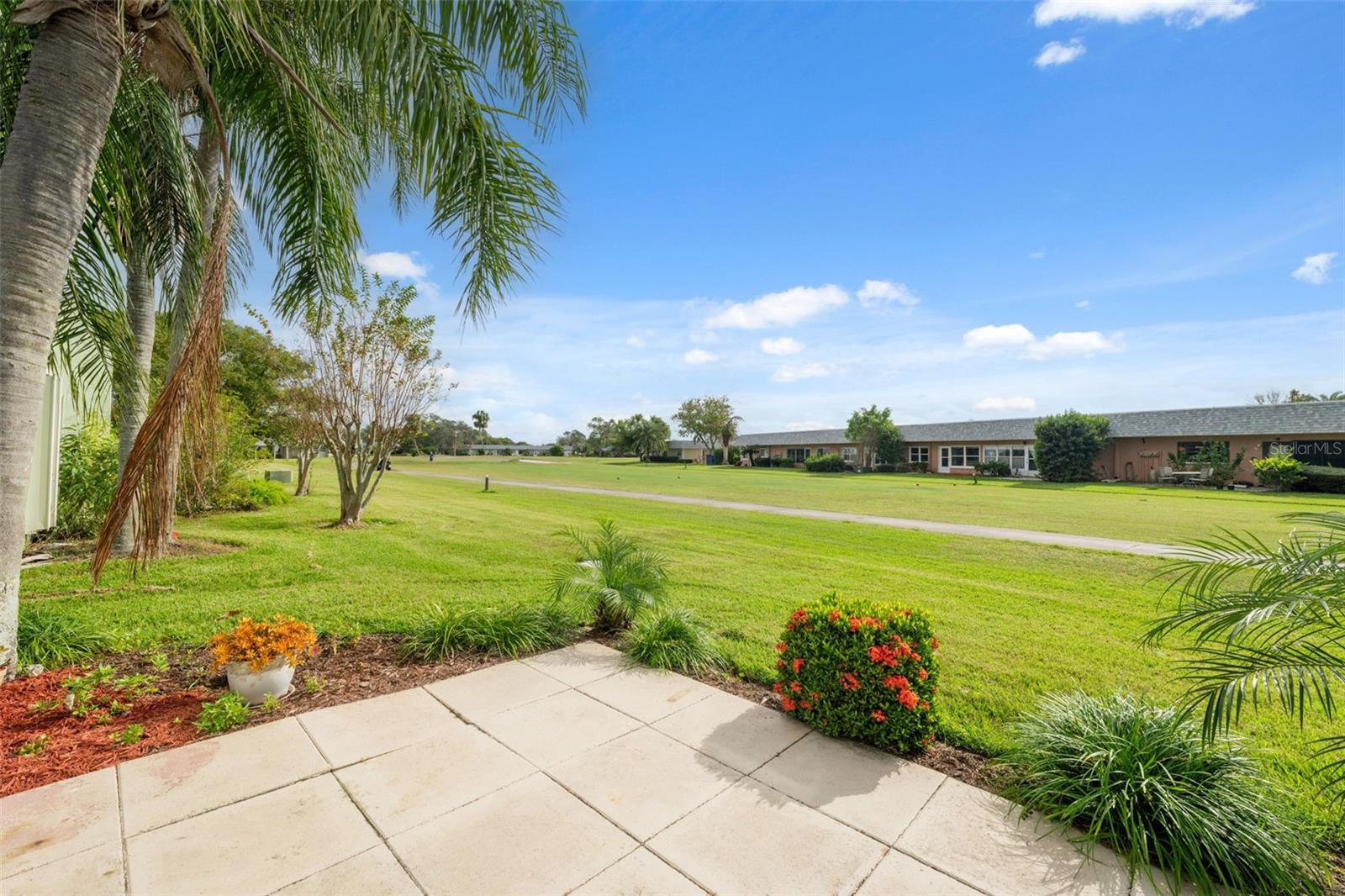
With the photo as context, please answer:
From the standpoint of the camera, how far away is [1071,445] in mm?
32062

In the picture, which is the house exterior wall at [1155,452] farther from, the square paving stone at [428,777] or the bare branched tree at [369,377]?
the square paving stone at [428,777]

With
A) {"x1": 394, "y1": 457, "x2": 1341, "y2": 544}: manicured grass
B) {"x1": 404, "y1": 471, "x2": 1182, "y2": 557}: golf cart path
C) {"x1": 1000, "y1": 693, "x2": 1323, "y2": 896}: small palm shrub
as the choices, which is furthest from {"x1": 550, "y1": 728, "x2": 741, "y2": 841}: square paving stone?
{"x1": 394, "y1": 457, "x2": 1341, "y2": 544}: manicured grass

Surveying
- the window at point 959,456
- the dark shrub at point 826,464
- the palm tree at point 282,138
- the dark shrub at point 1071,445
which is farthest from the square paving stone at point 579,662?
the dark shrub at point 826,464

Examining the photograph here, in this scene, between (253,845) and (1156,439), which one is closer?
(253,845)

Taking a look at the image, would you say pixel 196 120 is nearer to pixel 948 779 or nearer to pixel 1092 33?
pixel 948 779

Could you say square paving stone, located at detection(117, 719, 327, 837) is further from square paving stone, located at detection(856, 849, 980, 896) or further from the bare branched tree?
the bare branched tree

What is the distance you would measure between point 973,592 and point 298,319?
846cm

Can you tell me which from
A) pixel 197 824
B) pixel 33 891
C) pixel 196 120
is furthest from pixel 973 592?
pixel 196 120

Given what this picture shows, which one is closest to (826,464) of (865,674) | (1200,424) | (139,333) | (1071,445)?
(1071,445)

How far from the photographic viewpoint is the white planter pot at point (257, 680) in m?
3.36

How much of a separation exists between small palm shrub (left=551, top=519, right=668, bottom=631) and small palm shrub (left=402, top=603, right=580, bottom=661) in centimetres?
28

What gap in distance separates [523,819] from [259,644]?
221 centimetres

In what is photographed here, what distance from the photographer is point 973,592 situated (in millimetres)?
6910

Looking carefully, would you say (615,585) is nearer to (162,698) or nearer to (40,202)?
(162,698)
